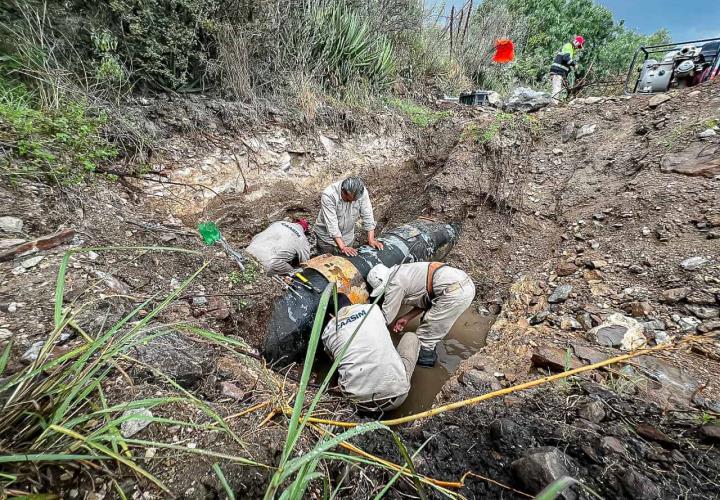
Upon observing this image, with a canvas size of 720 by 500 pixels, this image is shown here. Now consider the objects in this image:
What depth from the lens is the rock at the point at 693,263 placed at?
2436 mm

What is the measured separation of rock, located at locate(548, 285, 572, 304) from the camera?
2823 millimetres

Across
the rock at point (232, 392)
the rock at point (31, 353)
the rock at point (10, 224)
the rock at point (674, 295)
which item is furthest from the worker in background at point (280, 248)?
the rock at point (674, 295)

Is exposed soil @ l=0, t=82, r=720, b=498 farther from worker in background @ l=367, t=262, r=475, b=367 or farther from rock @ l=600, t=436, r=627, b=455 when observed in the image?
worker in background @ l=367, t=262, r=475, b=367

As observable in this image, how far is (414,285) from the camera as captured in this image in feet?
10.6

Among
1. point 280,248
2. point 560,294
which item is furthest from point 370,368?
point 560,294

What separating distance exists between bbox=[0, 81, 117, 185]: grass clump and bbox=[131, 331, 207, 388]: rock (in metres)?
1.71

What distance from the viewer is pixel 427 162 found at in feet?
17.6

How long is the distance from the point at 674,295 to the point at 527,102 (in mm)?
4375

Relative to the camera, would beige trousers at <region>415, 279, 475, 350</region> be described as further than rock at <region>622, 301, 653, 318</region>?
Yes

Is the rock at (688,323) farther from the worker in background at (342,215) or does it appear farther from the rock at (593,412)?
the worker in background at (342,215)

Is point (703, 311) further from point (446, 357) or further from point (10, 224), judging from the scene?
point (10, 224)

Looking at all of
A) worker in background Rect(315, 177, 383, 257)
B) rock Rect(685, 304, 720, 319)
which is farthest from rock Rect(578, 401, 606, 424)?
worker in background Rect(315, 177, 383, 257)

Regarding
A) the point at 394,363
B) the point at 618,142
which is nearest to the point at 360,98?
the point at 618,142

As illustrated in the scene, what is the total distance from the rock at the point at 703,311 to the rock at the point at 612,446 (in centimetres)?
152
